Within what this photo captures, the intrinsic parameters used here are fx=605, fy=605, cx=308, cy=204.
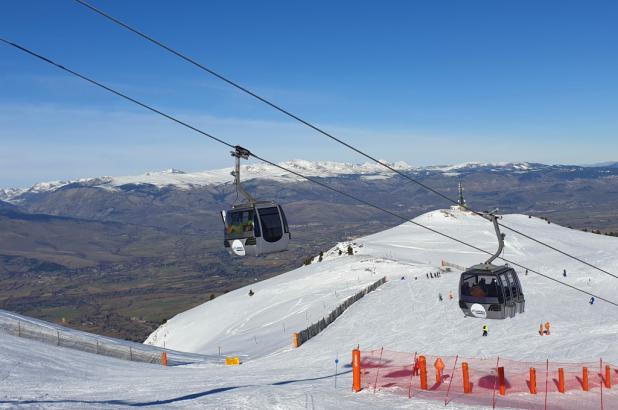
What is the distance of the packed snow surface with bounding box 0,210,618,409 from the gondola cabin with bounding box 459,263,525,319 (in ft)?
15.8

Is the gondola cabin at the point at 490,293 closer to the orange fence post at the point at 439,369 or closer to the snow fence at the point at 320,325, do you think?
the orange fence post at the point at 439,369

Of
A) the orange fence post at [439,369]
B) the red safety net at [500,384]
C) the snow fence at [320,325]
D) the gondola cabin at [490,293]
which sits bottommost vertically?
the snow fence at [320,325]

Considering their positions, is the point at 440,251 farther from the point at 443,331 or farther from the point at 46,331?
the point at 46,331

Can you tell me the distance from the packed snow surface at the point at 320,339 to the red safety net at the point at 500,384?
97cm

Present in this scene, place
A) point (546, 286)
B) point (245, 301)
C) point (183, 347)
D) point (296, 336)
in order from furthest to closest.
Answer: point (245, 301) → point (183, 347) → point (546, 286) → point (296, 336)

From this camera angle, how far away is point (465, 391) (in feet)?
69.4

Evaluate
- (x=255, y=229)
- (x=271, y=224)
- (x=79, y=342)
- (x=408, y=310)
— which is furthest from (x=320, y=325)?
(x=255, y=229)

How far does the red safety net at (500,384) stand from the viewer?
19978mm

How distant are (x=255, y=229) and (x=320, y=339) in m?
23.8

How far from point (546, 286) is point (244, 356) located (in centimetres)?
3233

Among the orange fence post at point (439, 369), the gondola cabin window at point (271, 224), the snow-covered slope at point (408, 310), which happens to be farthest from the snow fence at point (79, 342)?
the orange fence post at point (439, 369)

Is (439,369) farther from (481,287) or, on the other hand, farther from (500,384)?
(481,287)

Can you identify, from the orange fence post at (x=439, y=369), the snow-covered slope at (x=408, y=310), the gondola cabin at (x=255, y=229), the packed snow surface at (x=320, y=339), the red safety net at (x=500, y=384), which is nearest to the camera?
the red safety net at (x=500, y=384)

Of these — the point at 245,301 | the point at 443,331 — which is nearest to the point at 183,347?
the point at 245,301
